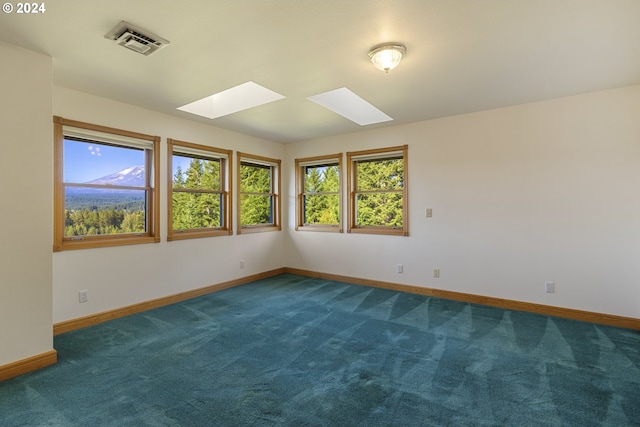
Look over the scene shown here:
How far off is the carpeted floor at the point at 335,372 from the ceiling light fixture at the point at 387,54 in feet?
8.03

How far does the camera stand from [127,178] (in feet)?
12.2

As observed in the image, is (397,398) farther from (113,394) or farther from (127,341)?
(127,341)

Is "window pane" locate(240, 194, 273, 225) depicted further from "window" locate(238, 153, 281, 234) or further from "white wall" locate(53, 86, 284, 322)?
"white wall" locate(53, 86, 284, 322)

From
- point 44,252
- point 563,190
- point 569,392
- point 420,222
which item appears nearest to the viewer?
point 569,392

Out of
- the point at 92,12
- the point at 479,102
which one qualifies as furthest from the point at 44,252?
the point at 479,102

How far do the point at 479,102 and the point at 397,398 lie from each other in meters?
3.36

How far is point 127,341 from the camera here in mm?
2848

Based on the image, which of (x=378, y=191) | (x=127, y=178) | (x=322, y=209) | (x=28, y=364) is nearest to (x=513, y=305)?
(x=378, y=191)

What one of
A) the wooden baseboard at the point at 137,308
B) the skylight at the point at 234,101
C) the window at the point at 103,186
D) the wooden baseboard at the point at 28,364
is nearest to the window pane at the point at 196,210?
the window at the point at 103,186

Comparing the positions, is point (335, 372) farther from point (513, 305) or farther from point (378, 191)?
point (378, 191)

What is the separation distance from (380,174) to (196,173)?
289 centimetres

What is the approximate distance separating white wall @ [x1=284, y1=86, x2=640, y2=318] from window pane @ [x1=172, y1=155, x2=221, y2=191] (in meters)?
2.51

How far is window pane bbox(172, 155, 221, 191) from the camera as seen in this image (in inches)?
166

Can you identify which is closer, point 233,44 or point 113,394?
point 113,394
